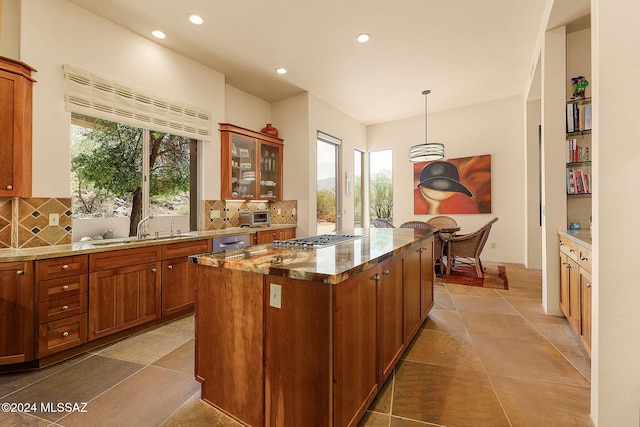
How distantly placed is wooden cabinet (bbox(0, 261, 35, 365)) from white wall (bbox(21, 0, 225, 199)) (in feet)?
2.62

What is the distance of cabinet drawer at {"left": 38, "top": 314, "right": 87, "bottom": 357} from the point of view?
213 cm

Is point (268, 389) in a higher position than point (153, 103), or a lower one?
lower

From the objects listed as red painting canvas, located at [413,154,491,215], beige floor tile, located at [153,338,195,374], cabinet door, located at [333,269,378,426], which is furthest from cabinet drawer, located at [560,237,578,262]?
beige floor tile, located at [153,338,195,374]

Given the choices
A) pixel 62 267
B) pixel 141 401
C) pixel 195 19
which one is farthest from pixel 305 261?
pixel 195 19

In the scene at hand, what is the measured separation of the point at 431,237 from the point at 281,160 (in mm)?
3044

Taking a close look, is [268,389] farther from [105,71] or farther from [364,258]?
[105,71]

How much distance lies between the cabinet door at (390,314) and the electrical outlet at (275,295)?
2.02ft

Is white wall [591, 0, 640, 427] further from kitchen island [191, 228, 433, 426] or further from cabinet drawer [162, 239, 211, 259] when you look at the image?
cabinet drawer [162, 239, 211, 259]

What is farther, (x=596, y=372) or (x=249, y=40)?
(x=249, y=40)

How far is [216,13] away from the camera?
296cm

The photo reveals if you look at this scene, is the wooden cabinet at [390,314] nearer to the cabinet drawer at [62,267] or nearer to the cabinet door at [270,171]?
the cabinet drawer at [62,267]

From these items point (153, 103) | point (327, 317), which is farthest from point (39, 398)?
point (153, 103)

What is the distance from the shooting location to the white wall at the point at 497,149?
18.3 ft

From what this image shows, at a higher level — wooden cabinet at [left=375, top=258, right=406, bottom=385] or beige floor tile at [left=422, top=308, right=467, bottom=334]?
wooden cabinet at [left=375, top=258, right=406, bottom=385]
